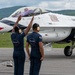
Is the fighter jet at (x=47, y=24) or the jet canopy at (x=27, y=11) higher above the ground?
the jet canopy at (x=27, y=11)

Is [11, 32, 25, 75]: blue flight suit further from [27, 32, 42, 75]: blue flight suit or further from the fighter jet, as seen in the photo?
the fighter jet

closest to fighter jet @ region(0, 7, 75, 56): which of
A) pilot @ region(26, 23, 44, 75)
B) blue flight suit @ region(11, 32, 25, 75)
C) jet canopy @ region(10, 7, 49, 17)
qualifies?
jet canopy @ region(10, 7, 49, 17)

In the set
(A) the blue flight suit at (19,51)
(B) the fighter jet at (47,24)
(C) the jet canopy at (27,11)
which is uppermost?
(A) the blue flight suit at (19,51)

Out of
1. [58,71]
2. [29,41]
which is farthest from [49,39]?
[29,41]

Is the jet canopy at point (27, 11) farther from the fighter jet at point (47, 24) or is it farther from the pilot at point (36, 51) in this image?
the pilot at point (36, 51)

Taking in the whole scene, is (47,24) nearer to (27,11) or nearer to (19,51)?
(27,11)

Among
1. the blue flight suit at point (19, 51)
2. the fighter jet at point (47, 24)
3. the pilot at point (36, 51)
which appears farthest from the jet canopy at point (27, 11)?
the pilot at point (36, 51)

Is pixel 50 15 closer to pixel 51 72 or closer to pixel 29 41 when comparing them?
pixel 51 72

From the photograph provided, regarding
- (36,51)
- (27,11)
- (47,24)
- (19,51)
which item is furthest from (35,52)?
(27,11)

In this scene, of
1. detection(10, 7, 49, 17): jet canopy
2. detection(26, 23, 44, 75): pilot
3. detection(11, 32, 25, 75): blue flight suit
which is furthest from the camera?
detection(10, 7, 49, 17): jet canopy

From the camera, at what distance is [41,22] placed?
19.4m

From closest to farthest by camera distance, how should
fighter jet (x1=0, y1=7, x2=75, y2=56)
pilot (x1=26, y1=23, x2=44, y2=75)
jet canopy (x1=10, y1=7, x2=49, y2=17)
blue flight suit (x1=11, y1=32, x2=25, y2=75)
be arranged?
pilot (x1=26, y1=23, x2=44, y2=75) → blue flight suit (x1=11, y1=32, x2=25, y2=75) → fighter jet (x1=0, y1=7, x2=75, y2=56) → jet canopy (x1=10, y1=7, x2=49, y2=17)

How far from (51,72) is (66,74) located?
767 millimetres

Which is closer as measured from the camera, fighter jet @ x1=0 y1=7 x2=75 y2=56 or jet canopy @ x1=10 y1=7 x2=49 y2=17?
fighter jet @ x1=0 y1=7 x2=75 y2=56
